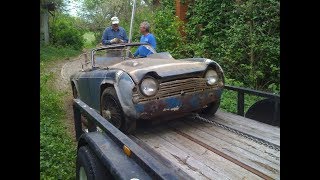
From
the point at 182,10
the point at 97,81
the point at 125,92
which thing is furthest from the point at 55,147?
the point at 182,10

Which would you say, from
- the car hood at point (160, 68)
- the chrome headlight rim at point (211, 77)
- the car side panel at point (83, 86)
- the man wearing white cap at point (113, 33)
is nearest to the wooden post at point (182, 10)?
the man wearing white cap at point (113, 33)

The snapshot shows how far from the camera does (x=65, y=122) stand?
7.15 m

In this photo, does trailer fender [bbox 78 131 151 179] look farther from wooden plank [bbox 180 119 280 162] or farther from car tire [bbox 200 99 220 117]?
car tire [bbox 200 99 220 117]

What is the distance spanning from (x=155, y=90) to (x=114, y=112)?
68 cm

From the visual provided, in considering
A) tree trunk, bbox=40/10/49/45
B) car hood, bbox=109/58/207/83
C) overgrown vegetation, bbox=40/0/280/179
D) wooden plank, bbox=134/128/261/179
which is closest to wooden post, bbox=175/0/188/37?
overgrown vegetation, bbox=40/0/280/179

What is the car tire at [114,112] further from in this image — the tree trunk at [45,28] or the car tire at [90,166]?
the tree trunk at [45,28]

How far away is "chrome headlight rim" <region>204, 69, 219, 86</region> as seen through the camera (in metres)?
4.77

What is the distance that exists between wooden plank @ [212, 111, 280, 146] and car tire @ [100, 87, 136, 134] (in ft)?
4.45

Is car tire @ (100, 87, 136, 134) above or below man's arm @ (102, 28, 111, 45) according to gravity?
below

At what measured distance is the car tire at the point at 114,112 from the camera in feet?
14.6

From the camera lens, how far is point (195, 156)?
3756 mm
